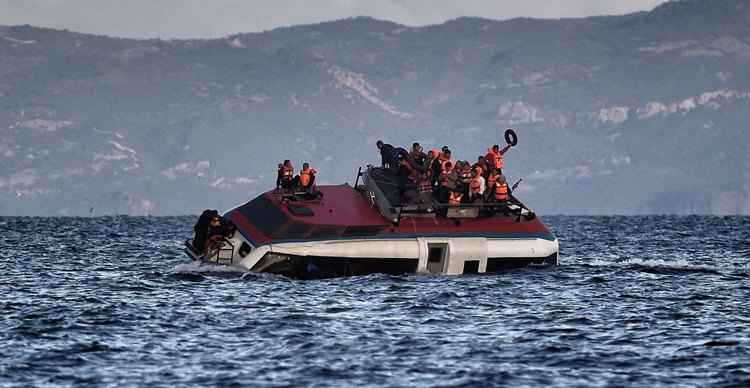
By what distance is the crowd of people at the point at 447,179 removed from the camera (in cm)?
4178

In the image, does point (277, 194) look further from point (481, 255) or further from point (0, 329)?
point (0, 329)

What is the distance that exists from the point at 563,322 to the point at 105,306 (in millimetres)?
11981

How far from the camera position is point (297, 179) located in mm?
43938

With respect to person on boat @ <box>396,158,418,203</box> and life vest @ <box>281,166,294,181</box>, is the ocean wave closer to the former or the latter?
life vest @ <box>281,166,294,181</box>

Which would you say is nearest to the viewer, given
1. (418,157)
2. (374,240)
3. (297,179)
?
(374,240)

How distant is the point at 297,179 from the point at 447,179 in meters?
5.14

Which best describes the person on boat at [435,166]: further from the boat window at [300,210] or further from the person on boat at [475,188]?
the boat window at [300,210]

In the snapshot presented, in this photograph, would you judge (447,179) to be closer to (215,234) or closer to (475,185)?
(475,185)

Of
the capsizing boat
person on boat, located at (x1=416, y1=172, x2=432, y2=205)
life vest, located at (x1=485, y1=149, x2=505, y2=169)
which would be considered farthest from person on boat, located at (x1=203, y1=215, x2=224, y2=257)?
life vest, located at (x1=485, y1=149, x2=505, y2=169)

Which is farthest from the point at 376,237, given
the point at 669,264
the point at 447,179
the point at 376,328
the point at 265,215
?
the point at 669,264

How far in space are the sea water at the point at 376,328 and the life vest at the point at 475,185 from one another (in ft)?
9.05

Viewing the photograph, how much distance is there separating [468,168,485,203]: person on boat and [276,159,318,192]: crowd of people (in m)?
4.85

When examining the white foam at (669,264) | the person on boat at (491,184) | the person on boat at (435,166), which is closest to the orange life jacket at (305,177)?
the person on boat at (435,166)

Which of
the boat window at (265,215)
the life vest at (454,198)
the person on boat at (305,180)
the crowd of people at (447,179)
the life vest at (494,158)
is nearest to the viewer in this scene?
the boat window at (265,215)
